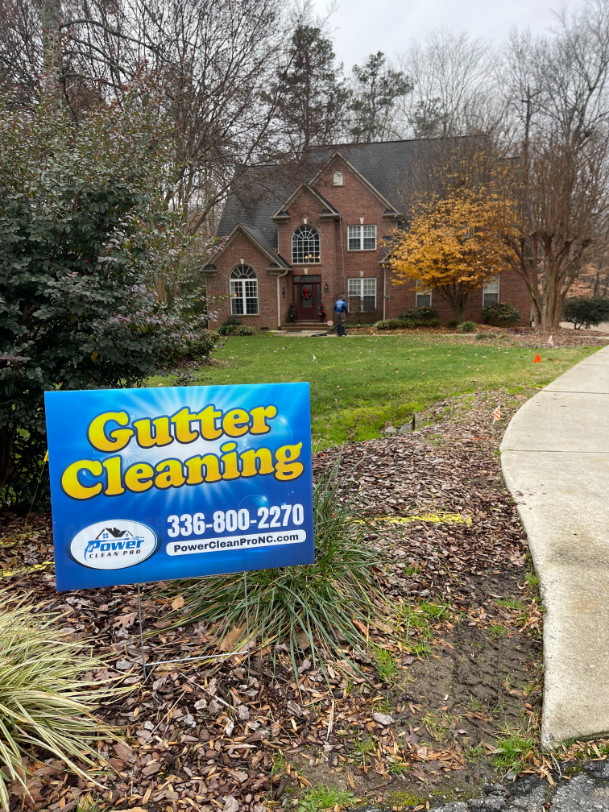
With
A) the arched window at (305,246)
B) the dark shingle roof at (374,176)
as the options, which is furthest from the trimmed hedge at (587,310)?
the arched window at (305,246)

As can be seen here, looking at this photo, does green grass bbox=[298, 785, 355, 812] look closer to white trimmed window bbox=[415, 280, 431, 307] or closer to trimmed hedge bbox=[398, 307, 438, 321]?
trimmed hedge bbox=[398, 307, 438, 321]

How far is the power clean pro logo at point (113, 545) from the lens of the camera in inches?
97.7

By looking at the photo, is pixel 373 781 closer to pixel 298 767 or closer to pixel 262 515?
pixel 298 767

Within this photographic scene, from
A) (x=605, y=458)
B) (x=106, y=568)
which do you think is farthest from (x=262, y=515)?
(x=605, y=458)

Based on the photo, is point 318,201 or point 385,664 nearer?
point 385,664

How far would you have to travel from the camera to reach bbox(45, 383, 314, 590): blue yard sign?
2471 mm

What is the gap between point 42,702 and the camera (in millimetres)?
2215

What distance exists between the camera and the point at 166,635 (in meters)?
2.88

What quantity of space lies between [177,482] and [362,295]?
29497 mm

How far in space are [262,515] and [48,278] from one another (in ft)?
6.77

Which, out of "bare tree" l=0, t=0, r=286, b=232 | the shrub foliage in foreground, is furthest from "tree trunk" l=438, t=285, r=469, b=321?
the shrub foliage in foreground

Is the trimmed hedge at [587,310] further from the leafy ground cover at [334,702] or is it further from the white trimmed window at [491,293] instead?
the leafy ground cover at [334,702]

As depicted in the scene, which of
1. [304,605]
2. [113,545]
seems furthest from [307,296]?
[113,545]

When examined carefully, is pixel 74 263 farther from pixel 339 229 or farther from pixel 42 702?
pixel 339 229
